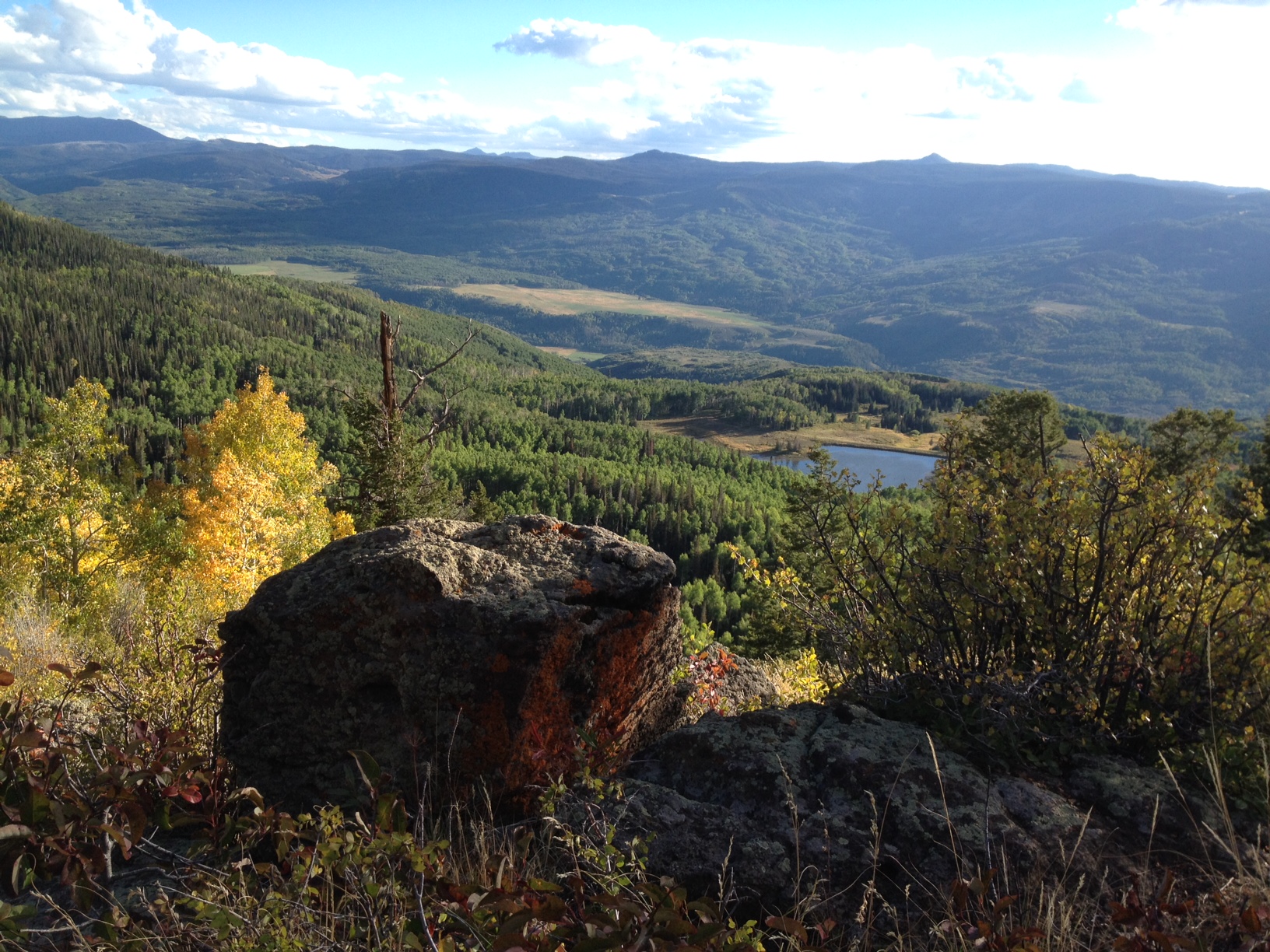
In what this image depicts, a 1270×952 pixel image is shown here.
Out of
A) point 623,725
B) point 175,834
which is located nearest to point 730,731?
point 623,725

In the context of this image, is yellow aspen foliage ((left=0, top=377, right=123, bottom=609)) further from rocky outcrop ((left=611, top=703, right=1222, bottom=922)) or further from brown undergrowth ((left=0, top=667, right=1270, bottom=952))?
rocky outcrop ((left=611, top=703, right=1222, bottom=922))

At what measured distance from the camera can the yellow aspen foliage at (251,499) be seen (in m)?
21.5

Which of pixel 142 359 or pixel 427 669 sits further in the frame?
pixel 142 359

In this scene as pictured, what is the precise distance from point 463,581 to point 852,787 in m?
2.85

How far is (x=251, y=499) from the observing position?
23.0 m

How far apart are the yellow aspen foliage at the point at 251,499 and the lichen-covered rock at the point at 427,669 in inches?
476

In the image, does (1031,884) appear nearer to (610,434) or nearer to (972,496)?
(972,496)

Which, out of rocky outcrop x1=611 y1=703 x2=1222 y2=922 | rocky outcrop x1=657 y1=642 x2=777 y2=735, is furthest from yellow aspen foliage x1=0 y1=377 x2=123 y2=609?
rocky outcrop x1=611 y1=703 x2=1222 y2=922

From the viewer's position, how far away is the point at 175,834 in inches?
171

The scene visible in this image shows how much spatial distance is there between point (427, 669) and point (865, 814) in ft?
9.24

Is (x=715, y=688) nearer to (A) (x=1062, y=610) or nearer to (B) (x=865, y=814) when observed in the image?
(A) (x=1062, y=610)

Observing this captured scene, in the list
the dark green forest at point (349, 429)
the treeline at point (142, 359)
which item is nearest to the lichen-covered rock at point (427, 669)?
the dark green forest at point (349, 429)

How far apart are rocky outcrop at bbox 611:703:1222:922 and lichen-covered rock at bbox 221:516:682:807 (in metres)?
0.68

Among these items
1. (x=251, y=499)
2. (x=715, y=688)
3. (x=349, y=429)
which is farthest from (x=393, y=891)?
(x=349, y=429)
